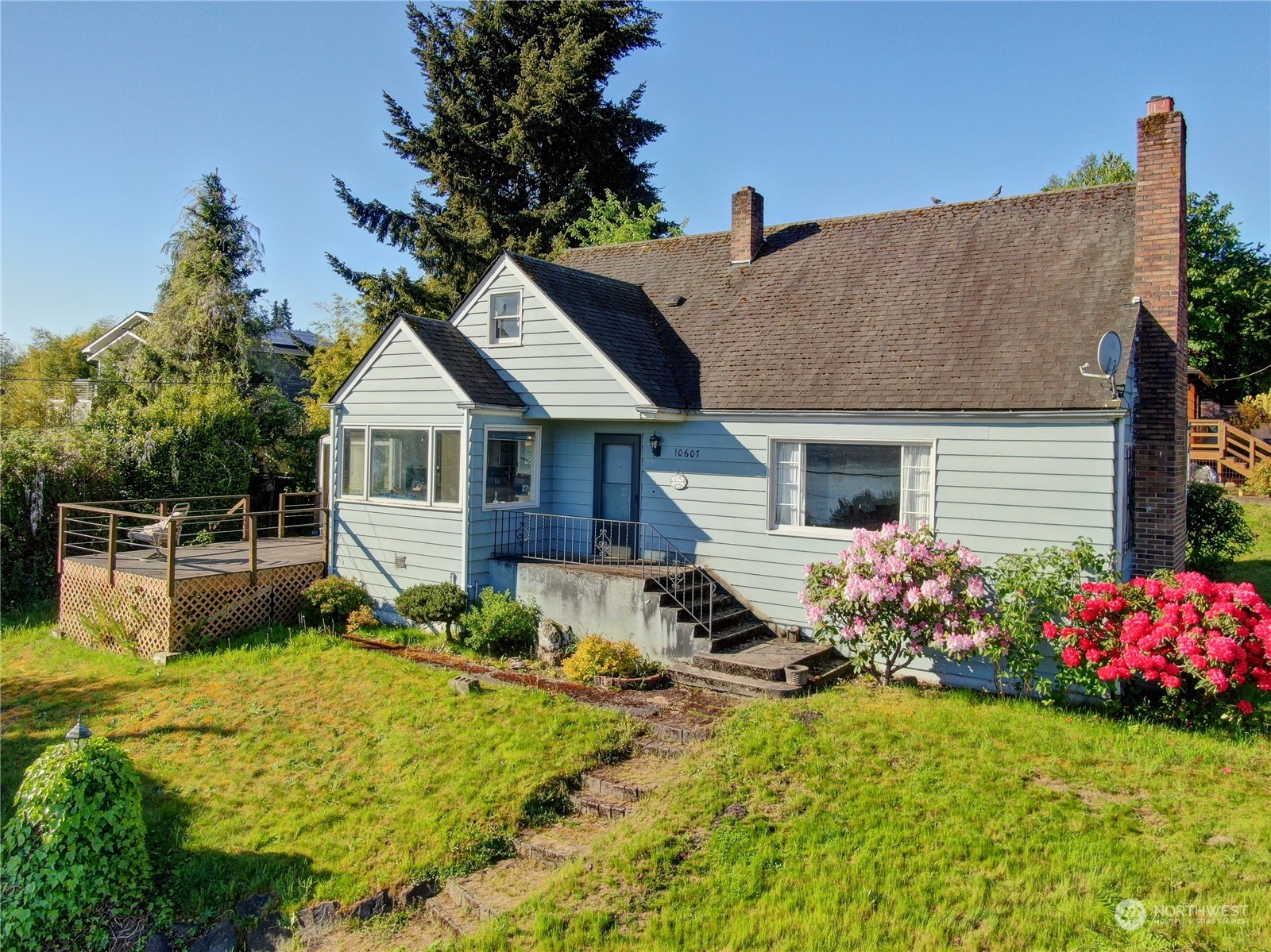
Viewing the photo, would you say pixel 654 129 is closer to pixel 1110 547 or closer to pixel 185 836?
pixel 1110 547

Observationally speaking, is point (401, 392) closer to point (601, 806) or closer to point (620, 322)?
point (620, 322)

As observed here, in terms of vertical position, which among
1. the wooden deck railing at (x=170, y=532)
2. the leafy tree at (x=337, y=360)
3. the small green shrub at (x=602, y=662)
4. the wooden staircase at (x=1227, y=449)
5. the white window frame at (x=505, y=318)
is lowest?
the small green shrub at (x=602, y=662)

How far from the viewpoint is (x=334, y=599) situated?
1360 centimetres

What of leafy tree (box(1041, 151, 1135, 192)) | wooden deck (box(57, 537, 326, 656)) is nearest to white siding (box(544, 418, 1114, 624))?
wooden deck (box(57, 537, 326, 656))

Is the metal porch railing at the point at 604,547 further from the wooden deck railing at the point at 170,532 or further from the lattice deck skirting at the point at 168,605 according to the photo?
the lattice deck skirting at the point at 168,605

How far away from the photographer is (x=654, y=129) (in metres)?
29.2

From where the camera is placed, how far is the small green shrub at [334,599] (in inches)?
537

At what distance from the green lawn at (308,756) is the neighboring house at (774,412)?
2.45 m

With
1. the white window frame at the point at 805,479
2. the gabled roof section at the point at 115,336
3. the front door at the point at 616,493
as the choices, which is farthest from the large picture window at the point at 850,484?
the gabled roof section at the point at 115,336

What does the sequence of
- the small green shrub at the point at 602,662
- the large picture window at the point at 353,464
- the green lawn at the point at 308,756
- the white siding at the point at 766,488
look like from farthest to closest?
the large picture window at the point at 353,464 → the small green shrub at the point at 602,662 → the white siding at the point at 766,488 → the green lawn at the point at 308,756

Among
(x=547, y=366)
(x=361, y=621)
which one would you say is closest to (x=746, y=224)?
(x=547, y=366)

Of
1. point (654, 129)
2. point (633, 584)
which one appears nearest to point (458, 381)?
point (633, 584)

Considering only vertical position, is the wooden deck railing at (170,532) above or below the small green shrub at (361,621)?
above

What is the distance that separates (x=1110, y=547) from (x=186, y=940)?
978 cm
